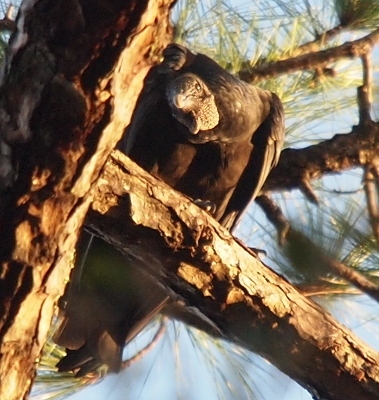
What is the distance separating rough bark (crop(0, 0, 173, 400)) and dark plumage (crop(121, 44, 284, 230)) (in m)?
1.04

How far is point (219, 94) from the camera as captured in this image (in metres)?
1.83

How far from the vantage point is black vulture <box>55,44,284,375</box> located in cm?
174

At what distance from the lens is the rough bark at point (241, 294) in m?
1.17

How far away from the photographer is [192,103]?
1744mm

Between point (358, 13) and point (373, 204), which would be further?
point (358, 13)

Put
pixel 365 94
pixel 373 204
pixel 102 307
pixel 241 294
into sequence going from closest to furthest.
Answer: pixel 241 294 < pixel 373 204 < pixel 365 94 < pixel 102 307

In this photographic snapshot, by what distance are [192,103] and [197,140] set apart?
0.12 m

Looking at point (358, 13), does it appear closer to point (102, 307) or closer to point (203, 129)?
point (203, 129)

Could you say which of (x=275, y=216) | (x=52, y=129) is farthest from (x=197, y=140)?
(x=52, y=129)

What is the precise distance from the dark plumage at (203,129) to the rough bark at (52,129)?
41.0 inches

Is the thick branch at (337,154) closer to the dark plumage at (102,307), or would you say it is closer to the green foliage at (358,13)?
the green foliage at (358,13)

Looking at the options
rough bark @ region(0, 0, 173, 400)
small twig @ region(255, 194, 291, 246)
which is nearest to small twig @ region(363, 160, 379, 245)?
small twig @ region(255, 194, 291, 246)

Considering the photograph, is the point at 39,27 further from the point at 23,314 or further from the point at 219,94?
the point at 219,94

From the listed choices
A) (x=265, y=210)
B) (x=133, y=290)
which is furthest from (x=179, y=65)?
(x=133, y=290)
